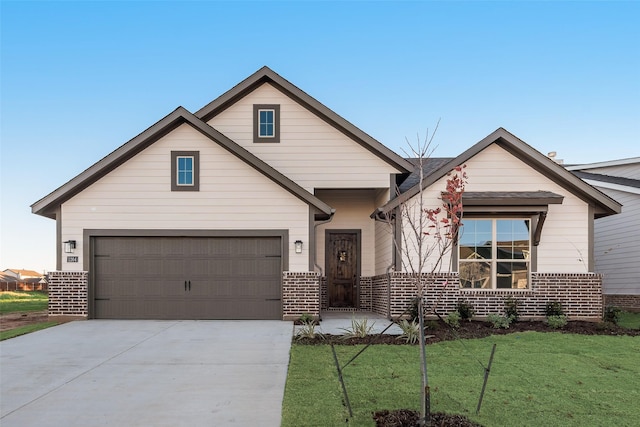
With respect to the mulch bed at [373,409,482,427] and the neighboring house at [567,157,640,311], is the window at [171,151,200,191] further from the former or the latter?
the neighboring house at [567,157,640,311]

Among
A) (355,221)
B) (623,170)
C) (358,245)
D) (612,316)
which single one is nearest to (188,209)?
(355,221)

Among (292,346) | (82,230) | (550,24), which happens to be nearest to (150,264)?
(82,230)

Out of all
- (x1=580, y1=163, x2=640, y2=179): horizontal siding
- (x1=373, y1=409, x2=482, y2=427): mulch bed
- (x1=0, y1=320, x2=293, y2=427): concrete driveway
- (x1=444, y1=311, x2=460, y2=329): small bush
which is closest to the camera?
(x1=373, y1=409, x2=482, y2=427): mulch bed

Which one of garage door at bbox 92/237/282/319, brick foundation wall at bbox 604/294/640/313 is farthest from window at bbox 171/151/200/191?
brick foundation wall at bbox 604/294/640/313

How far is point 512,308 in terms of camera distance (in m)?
12.6

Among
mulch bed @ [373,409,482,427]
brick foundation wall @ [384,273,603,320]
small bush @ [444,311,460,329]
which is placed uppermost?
brick foundation wall @ [384,273,603,320]

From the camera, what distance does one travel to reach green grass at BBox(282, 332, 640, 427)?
556 centimetres

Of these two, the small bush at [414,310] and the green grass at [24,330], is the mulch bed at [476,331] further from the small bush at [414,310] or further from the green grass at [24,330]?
the green grass at [24,330]

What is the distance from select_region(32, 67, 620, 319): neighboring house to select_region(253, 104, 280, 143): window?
2.10 meters

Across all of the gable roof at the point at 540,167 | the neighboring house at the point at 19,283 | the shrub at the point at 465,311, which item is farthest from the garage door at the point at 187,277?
the neighboring house at the point at 19,283

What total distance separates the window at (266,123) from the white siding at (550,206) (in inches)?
191

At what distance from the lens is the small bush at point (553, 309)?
12.6 meters

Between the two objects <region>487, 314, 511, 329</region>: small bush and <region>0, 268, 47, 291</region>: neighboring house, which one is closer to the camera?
<region>487, 314, 511, 329</region>: small bush

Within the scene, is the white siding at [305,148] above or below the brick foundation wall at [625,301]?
above
